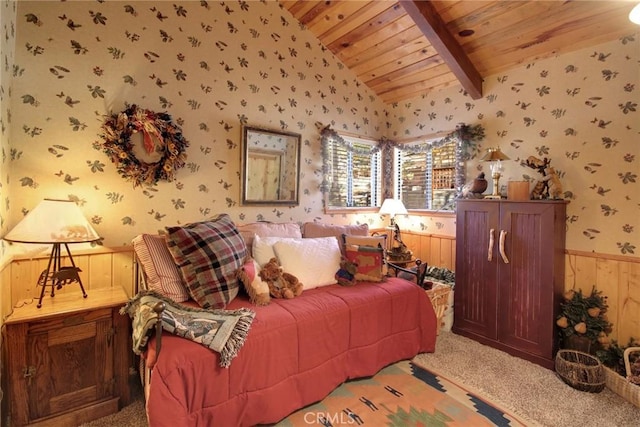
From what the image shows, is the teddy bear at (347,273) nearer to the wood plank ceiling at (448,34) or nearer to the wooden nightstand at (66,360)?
the wooden nightstand at (66,360)

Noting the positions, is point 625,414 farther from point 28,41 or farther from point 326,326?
point 28,41

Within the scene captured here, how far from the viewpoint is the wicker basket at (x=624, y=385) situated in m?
1.94

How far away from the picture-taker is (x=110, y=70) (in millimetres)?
2217

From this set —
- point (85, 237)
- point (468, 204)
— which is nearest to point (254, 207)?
point (85, 237)

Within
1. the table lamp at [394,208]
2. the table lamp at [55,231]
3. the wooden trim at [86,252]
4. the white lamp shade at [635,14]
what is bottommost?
the wooden trim at [86,252]

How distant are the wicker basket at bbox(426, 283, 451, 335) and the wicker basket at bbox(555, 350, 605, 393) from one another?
890 mm

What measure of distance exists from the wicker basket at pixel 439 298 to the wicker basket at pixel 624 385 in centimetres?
114

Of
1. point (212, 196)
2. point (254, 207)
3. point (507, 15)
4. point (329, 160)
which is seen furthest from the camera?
point (329, 160)

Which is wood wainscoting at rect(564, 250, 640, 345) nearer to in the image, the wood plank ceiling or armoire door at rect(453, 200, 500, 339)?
armoire door at rect(453, 200, 500, 339)

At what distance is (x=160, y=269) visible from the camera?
76.4 inches

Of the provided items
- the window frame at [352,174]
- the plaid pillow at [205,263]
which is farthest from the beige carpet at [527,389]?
the window frame at [352,174]

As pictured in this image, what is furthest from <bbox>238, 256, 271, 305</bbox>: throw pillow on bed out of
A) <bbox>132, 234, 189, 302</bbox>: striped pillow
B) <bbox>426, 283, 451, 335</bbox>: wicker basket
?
<bbox>426, 283, 451, 335</bbox>: wicker basket

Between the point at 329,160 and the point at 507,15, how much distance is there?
1.97 m

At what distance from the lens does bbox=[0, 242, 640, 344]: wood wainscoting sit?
1977mm
